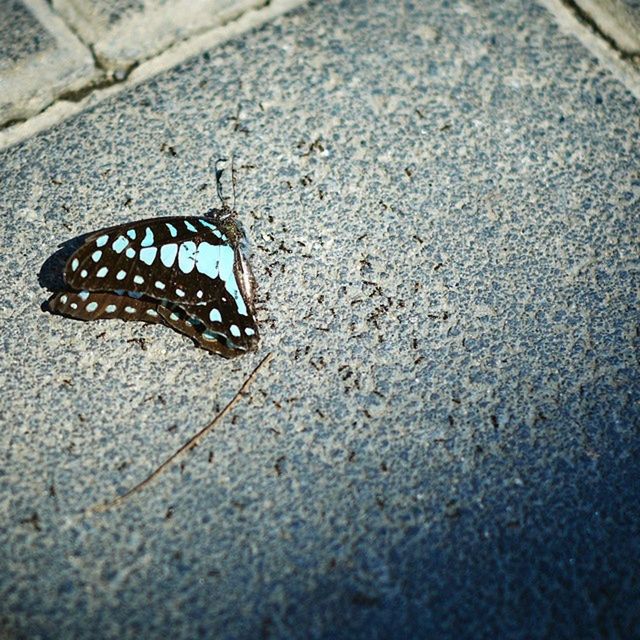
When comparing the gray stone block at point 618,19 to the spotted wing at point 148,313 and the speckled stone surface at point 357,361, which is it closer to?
the speckled stone surface at point 357,361

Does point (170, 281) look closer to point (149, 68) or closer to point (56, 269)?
point (56, 269)

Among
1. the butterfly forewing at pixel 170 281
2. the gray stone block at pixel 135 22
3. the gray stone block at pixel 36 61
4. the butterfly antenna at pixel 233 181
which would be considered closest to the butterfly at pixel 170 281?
the butterfly forewing at pixel 170 281

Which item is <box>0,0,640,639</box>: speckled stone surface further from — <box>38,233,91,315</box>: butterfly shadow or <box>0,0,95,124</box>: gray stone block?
<box>0,0,95,124</box>: gray stone block

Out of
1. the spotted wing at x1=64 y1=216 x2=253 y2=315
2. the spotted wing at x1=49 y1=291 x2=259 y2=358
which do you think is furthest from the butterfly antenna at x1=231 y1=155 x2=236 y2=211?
the spotted wing at x1=49 y1=291 x2=259 y2=358

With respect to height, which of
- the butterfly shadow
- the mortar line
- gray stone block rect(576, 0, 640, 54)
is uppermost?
the mortar line

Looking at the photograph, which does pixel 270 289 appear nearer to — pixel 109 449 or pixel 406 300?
pixel 406 300

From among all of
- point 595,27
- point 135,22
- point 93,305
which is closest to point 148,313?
point 93,305

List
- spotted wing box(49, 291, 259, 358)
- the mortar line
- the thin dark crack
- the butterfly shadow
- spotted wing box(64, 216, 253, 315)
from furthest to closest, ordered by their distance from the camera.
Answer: the thin dark crack → the mortar line → the butterfly shadow → spotted wing box(49, 291, 259, 358) → spotted wing box(64, 216, 253, 315)

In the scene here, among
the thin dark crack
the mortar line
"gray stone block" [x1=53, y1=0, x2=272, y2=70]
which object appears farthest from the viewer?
the thin dark crack
